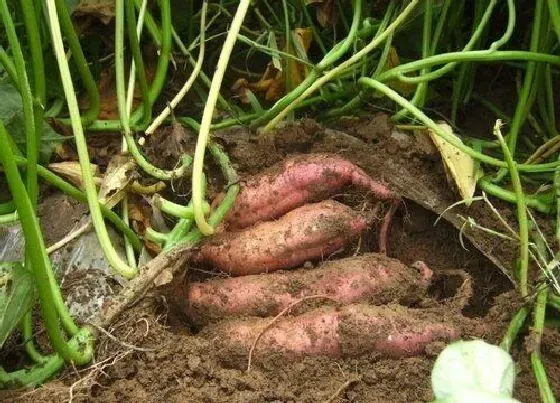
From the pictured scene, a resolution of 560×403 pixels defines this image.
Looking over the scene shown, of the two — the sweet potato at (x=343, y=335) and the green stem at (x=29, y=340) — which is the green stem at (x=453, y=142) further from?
→ the green stem at (x=29, y=340)

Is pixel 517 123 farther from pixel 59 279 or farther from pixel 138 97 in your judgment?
pixel 59 279

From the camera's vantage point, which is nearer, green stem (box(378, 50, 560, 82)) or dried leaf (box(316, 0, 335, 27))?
green stem (box(378, 50, 560, 82))

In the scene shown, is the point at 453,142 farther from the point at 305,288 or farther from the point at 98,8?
the point at 98,8

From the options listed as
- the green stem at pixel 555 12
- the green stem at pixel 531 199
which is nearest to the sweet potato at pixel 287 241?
the green stem at pixel 531 199

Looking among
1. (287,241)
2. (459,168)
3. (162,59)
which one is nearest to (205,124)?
(287,241)

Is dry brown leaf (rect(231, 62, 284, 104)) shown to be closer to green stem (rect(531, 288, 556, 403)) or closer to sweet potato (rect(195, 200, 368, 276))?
sweet potato (rect(195, 200, 368, 276))

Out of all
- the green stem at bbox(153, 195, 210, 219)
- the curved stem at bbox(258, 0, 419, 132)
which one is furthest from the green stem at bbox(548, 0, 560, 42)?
the green stem at bbox(153, 195, 210, 219)
